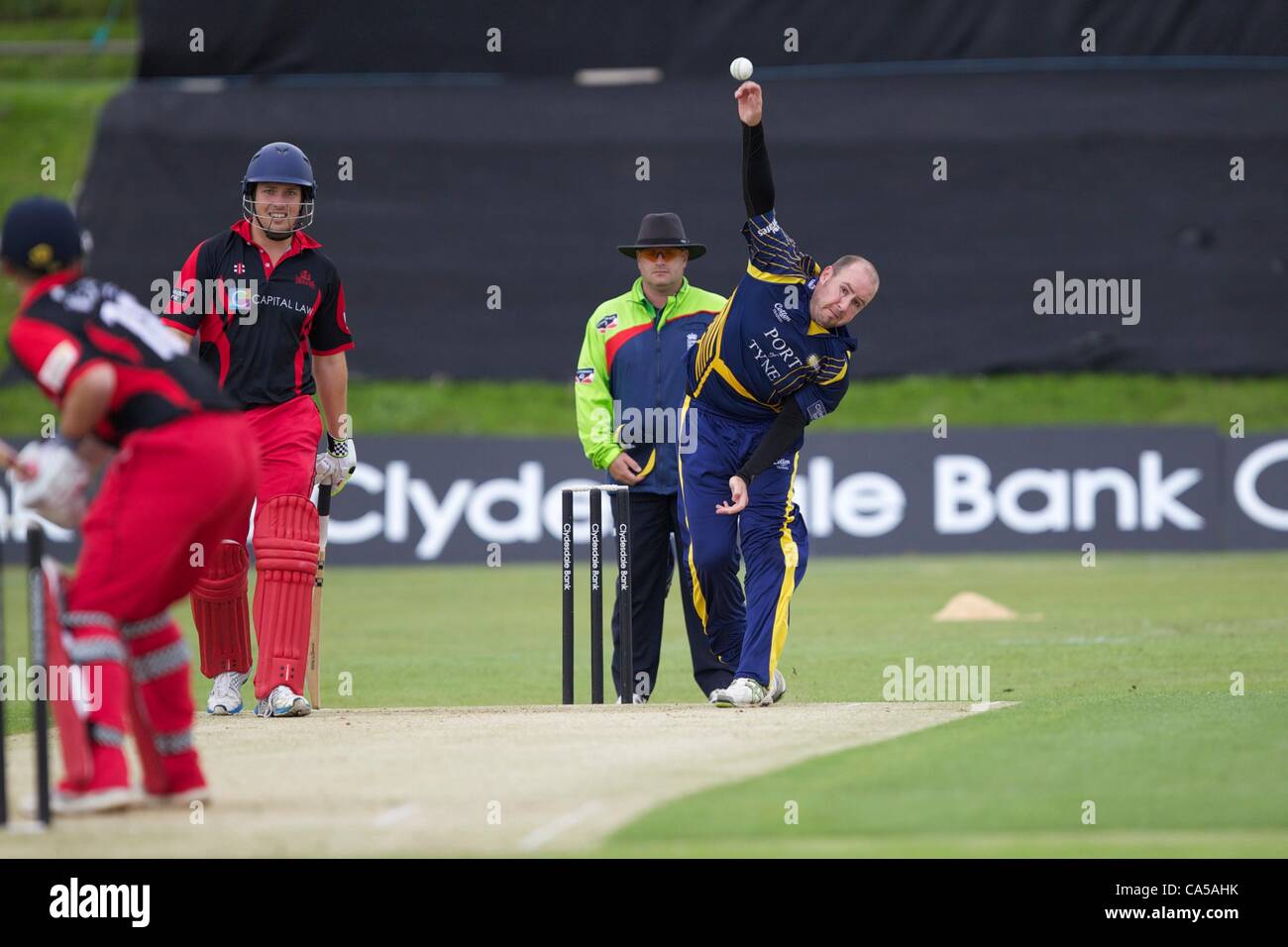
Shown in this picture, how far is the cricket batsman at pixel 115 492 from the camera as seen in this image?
20.8 ft

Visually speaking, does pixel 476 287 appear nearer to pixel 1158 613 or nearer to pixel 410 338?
pixel 410 338

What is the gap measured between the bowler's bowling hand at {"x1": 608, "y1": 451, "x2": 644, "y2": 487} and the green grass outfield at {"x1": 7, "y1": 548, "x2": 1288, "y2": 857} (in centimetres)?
155

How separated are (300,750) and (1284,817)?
12.5 ft

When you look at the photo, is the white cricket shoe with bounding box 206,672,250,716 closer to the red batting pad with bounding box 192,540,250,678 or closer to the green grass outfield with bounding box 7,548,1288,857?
the red batting pad with bounding box 192,540,250,678

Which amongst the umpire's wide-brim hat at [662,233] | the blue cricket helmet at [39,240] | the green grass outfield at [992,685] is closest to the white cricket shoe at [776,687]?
the green grass outfield at [992,685]

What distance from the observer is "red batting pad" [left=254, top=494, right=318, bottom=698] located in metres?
9.05

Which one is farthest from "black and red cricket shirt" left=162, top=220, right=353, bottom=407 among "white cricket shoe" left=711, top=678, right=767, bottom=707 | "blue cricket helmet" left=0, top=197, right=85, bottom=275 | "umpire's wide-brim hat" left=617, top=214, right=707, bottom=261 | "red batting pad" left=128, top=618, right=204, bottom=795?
"red batting pad" left=128, top=618, right=204, bottom=795

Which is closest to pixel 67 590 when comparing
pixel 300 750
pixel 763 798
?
pixel 300 750

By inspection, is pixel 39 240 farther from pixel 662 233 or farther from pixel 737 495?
pixel 662 233

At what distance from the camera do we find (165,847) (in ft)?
19.7

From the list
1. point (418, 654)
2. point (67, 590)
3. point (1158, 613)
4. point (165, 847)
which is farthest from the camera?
point (1158, 613)

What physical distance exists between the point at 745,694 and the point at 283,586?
89.1 inches

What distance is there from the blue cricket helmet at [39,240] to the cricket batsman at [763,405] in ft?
11.5

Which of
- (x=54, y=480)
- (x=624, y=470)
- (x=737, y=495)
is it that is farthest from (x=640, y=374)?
(x=54, y=480)
